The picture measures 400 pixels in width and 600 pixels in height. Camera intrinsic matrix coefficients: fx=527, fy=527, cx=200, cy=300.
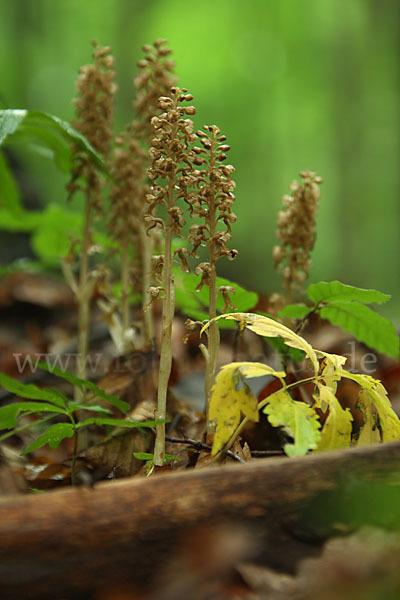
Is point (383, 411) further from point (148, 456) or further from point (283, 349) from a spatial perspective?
point (148, 456)

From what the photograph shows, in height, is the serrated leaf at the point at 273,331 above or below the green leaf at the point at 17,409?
above

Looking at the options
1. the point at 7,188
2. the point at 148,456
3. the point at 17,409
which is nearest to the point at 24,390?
the point at 17,409

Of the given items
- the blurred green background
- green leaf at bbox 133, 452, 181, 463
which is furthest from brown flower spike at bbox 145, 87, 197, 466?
the blurred green background

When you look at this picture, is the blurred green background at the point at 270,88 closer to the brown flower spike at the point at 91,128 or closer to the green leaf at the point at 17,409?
the brown flower spike at the point at 91,128

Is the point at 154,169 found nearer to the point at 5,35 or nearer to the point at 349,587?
the point at 349,587

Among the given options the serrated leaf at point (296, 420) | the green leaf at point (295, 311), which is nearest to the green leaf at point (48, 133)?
the green leaf at point (295, 311)

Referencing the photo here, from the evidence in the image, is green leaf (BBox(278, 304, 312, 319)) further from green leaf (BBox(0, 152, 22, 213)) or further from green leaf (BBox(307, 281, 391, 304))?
green leaf (BBox(0, 152, 22, 213))

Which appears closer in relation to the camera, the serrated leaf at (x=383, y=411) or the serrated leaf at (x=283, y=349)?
the serrated leaf at (x=383, y=411)
